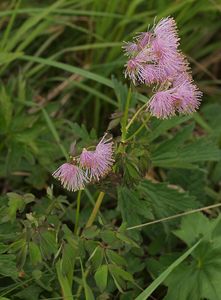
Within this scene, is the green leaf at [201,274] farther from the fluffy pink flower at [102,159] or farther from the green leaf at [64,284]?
the fluffy pink flower at [102,159]

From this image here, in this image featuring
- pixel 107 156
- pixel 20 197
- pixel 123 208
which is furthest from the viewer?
pixel 123 208

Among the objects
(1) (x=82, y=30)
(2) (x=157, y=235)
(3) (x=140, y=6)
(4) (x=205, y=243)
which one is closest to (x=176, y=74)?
(4) (x=205, y=243)

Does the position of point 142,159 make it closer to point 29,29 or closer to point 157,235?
point 157,235

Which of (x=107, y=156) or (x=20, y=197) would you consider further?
(x=20, y=197)

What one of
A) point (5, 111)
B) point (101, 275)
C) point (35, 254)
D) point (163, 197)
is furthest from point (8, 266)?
point (5, 111)

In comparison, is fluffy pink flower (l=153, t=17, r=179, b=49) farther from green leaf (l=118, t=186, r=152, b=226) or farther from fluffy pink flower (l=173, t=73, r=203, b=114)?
green leaf (l=118, t=186, r=152, b=226)

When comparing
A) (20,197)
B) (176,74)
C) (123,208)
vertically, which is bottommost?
(123,208)
